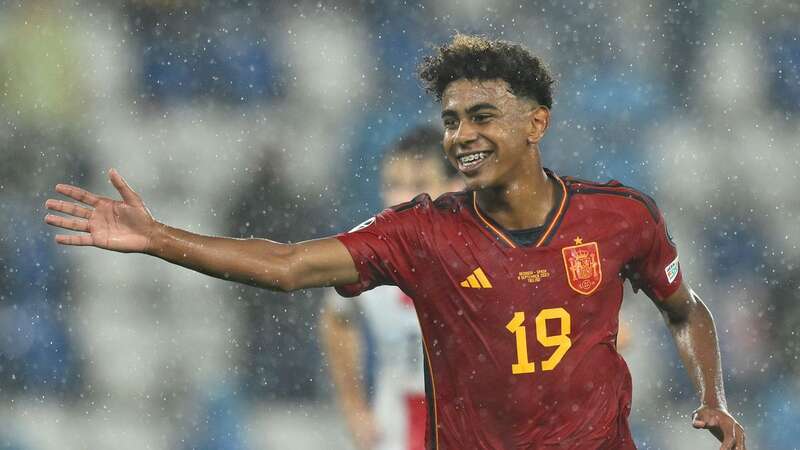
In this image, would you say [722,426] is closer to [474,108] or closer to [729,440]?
[729,440]

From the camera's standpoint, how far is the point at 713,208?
702 cm

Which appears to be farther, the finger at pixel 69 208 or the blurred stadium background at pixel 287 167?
the blurred stadium background at pixel 287 167

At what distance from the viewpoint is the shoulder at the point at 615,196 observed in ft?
12.3

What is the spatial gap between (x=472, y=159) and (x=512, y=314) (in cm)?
46

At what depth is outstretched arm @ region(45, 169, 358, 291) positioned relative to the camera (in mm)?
3184

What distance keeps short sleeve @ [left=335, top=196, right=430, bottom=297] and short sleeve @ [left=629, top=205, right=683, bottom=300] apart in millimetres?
695

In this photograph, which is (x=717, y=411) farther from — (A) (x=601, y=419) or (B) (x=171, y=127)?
(B) (x=171, y=127)

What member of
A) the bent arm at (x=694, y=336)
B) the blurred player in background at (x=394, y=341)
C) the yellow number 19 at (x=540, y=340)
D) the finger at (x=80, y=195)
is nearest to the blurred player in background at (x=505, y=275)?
the yellow number 19 at (x=540, y=340)

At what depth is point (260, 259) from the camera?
339cm

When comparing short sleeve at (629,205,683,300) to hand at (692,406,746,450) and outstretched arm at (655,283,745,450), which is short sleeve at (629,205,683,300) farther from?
hand at (692,406,746,450)

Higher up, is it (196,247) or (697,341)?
(196,247)

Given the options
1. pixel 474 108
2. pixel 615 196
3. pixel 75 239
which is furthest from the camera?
pixel 615 196

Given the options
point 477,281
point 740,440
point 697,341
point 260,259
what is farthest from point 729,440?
point 260,259

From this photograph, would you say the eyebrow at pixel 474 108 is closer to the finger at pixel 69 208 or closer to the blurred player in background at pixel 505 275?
the blurred player in background at pixel 505 275
